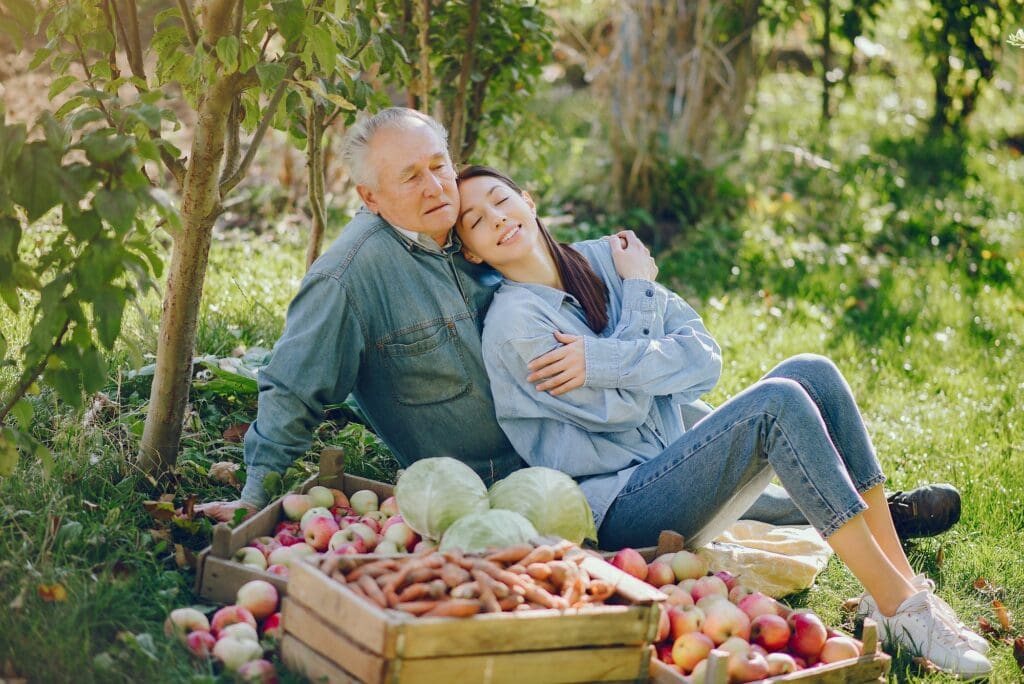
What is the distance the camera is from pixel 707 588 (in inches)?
119

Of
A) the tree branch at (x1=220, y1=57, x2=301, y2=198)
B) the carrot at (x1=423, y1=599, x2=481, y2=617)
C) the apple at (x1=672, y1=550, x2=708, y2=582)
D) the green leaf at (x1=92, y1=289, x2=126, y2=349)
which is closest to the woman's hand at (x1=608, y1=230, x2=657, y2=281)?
the apple at (x1=672, y1=550, x2=708, y2=582)

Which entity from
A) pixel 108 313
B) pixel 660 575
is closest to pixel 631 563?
pixel 660 575

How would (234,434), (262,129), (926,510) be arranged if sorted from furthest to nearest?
(234,434)
(926,510)
(262,129)

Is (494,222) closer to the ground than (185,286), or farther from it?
farther from it

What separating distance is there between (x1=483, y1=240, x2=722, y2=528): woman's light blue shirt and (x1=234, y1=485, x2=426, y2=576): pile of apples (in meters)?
0.51

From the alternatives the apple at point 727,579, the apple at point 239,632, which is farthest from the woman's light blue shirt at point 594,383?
the apple at point 239,632

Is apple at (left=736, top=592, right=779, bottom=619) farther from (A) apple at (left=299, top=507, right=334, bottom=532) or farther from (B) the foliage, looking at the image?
(B) the foliage

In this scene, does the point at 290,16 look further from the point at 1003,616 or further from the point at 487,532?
the point at 1003,616

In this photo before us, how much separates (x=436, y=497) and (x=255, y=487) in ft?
2.27

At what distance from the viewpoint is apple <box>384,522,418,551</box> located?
10.0 ft

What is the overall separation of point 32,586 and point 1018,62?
38.9 feet

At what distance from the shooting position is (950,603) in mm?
3668

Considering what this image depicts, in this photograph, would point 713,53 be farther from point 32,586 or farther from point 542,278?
point 32,586

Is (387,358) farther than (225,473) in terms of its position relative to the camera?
No
